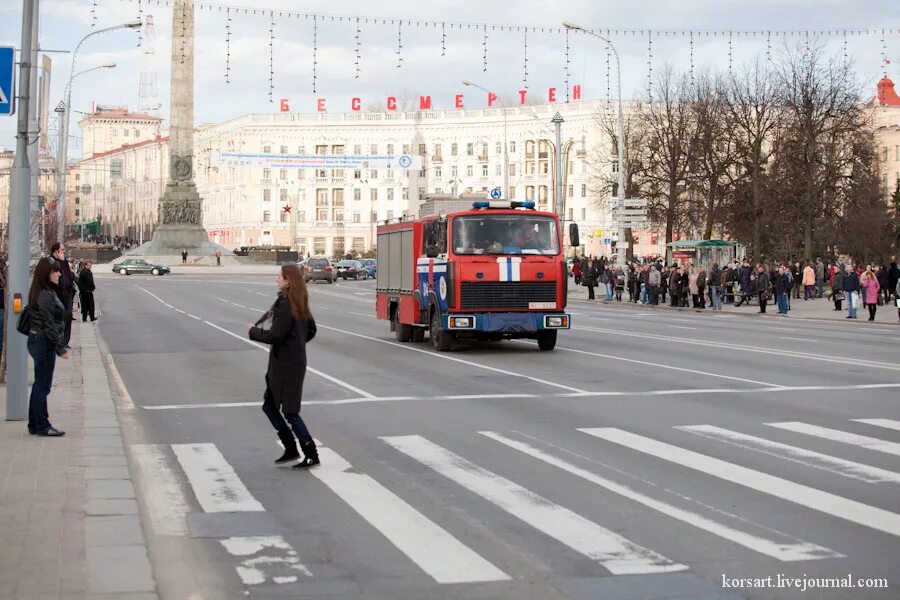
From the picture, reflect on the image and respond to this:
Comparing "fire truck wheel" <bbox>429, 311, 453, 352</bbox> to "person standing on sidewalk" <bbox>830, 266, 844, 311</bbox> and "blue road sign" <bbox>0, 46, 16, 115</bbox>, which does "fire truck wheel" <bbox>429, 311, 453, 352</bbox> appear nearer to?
"blue road sign" <bbox>0, 46, 16, 115</bbox>

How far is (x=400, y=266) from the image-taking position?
27766 millimetres

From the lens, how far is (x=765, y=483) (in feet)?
33.0

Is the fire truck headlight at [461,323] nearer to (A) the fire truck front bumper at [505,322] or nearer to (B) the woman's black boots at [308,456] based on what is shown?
(A) the fire truck front bumper at [505,322]

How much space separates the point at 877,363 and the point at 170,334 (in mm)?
16934

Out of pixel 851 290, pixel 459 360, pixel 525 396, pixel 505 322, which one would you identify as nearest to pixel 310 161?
pixel 851 290

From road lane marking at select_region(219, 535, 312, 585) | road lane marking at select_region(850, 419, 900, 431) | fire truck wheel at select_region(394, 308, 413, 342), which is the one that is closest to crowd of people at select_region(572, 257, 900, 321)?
fire truck wheel at select_region(394, 308, 413, 342)

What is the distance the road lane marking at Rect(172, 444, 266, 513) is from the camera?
9.45 m

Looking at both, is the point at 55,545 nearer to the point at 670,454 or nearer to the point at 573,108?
the point at 670,454

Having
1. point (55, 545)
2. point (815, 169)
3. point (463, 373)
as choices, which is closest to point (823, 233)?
point (815, 169)

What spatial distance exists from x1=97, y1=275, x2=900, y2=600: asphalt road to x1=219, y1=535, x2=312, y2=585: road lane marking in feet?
0.07

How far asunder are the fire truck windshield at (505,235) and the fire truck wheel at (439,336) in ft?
4.98

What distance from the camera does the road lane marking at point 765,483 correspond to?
8.70 metres

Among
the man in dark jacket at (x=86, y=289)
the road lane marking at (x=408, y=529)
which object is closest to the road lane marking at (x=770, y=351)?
the road lane marking at (x=408, y=529)

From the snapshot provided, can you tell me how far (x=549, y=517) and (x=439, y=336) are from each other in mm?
16051
